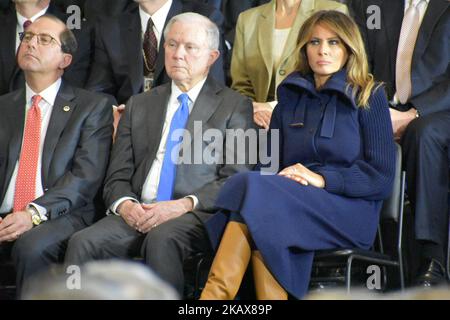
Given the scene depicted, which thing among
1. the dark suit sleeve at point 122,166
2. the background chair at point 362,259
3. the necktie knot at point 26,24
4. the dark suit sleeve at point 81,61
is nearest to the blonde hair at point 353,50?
the background chair at point 362,259

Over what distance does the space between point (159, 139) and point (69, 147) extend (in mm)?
394

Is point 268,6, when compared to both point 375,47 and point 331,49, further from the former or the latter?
point 331,49

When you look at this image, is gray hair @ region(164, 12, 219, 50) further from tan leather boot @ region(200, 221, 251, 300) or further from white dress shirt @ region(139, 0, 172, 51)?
tan leather boot @ region(200, 221, 251, 300)

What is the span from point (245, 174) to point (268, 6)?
1436 mm

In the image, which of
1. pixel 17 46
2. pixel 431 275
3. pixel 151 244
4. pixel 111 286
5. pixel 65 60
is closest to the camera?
pixel 111 286

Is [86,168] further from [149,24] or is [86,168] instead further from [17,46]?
[17,46]

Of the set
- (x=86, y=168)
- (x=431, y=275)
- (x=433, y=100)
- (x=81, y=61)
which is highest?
(x=81, y=61)

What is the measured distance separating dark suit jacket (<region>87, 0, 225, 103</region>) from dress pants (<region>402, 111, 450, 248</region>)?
4.21 ft

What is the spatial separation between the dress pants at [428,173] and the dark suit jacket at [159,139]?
631 mm

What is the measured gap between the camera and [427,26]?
362cm

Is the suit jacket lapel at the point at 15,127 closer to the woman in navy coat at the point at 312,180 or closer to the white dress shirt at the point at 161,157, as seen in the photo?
the white dress shirt at the point at 161,157

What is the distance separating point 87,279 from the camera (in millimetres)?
1038

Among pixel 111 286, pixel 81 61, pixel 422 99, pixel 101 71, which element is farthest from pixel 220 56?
pixel 111 286

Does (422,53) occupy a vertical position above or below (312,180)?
above
